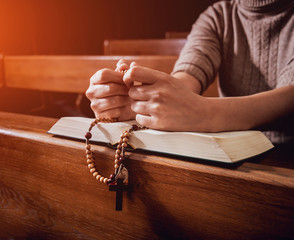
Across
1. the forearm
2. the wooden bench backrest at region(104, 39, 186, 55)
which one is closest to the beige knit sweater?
the forearm

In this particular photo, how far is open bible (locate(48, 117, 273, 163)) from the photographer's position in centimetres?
36

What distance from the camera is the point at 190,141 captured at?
0.38 metres

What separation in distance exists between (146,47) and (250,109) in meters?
1.69

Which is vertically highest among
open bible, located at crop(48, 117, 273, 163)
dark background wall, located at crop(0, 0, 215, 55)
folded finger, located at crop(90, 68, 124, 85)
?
dark background wall, located at crop(0, 0, 215, 55)

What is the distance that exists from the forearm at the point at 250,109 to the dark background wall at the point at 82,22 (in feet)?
10.4

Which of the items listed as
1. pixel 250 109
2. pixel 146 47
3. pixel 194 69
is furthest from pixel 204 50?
pixel 146 47

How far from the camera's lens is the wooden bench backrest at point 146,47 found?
1.93 m

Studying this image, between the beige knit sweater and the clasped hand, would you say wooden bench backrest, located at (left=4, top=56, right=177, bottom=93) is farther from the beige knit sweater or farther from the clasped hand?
the clasped hand

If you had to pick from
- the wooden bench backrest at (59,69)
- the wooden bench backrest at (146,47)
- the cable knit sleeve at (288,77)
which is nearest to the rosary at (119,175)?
the cable knit sleeve at (288,77)

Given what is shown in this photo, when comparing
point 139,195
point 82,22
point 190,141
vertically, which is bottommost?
point 139,195

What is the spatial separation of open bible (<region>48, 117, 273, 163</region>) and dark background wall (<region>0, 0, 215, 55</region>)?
3.07 metres

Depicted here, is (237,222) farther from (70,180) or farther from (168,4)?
(168,4)

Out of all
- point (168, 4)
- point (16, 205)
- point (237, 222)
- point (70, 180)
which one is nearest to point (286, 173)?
point (237, 222)

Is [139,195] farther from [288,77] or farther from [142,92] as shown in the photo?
[288,77]
